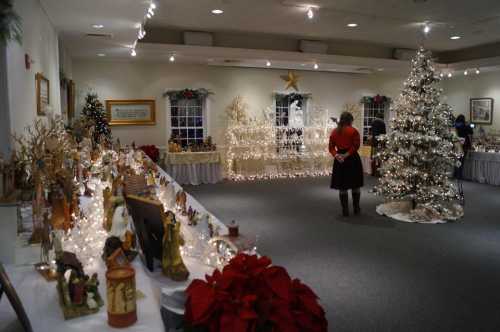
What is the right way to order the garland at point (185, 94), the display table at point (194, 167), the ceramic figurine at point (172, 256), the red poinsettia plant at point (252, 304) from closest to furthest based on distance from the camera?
the red poinsettia plant at point (252, 304) < the ceramic figurine at point (172, 256) < the display table at point (194, 167) < the garland at point (185, 94)

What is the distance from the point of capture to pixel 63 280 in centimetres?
130

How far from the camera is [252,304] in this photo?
0.99 metres

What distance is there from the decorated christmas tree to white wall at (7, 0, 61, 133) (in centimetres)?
452

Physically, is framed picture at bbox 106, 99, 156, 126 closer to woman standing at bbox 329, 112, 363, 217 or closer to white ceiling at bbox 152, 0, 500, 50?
white ceiling at bbox 152, 0, 500, 50

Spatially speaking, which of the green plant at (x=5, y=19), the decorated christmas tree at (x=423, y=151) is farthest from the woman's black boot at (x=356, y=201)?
the green plant at (x=5, y=19)

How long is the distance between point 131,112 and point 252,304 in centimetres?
834

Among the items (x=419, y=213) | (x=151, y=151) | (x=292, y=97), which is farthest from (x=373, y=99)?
(x=151, y=151)

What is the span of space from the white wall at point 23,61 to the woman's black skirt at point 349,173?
3.74 meters

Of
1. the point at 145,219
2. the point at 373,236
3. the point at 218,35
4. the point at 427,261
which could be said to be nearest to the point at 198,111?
the point at 218,35

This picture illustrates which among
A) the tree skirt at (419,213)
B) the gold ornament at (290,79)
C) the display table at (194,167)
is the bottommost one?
the tree skirt at (419,213)

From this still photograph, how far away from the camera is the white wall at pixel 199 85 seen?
8484mm

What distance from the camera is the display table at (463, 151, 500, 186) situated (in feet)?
27.9

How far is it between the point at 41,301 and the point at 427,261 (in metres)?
3.79

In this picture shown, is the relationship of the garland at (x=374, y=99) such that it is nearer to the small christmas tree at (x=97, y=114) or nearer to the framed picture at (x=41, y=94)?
the small christmas tree at (x=97, y=114)
